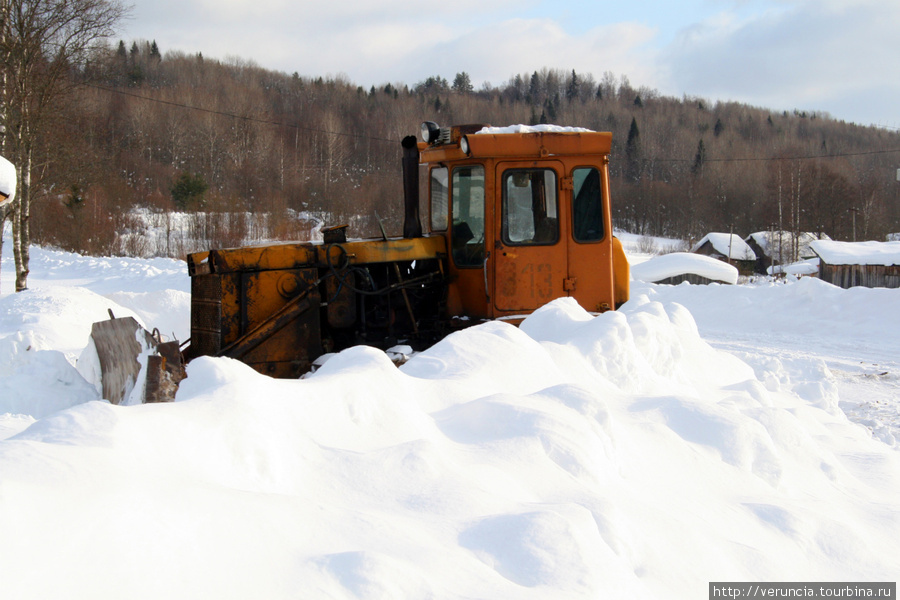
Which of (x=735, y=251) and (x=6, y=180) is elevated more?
(x=6, y=180)

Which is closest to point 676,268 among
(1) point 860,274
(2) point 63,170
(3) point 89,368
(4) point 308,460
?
(1) point 860,274

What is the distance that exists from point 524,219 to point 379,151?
6775 cm

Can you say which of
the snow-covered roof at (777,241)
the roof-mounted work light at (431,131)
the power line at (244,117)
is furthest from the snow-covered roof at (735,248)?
the roof-mounted work light at (431,131)

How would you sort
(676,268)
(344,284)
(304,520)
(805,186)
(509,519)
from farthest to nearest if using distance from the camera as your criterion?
(805,186), (676,268), (344,284), (509,519), (304,520)

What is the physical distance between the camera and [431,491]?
2914 mm

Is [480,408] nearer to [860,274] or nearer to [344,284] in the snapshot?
[344,284]

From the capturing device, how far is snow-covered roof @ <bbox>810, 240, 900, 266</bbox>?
81.9 feet

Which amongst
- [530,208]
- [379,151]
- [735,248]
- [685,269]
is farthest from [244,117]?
[530,208]

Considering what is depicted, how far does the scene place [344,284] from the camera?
6.39m

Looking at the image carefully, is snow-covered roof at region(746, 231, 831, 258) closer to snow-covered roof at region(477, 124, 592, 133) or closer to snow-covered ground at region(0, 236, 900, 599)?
snow-covered roof at region(477, 124, 592, 133)

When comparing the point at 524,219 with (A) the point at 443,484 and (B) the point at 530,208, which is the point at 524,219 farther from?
(A) the point at 443,484

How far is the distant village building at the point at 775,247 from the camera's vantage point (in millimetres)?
43688

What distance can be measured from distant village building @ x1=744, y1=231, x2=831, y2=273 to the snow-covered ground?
134ft

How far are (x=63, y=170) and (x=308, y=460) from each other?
56.7 feet
